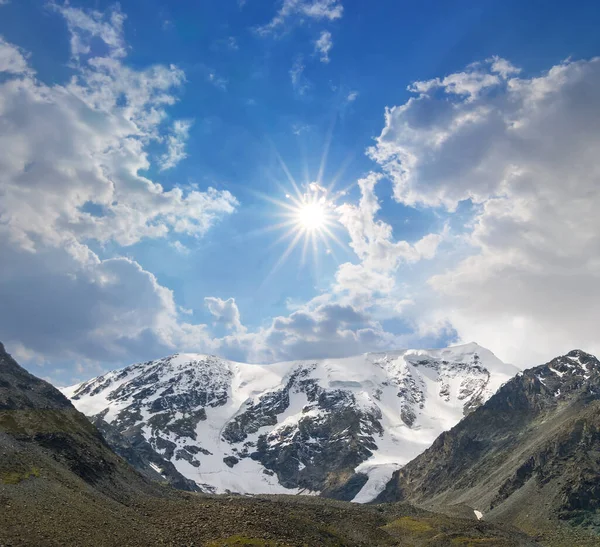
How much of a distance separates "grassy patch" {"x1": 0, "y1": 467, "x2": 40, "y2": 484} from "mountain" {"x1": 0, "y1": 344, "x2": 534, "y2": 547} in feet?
0.52

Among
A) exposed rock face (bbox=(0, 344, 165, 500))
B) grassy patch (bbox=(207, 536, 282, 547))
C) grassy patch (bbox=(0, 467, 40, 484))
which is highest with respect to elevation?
exposed rock face (bbox=(0, 344, 165, 500))

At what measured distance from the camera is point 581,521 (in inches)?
5782

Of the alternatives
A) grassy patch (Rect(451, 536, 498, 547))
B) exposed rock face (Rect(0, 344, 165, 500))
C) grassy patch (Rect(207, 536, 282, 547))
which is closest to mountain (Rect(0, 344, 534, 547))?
grassy patch (Rect(207, 536, 282, 547))

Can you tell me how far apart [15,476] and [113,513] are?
15476 millimetres

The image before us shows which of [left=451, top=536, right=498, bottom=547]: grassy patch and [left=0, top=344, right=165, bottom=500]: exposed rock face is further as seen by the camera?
[left=451, top=536, right=498, bottom=547]: grassy patch

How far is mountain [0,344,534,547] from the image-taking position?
6956 centimetres

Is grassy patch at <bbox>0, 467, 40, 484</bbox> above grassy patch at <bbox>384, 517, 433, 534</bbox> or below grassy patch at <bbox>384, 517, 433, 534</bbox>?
below

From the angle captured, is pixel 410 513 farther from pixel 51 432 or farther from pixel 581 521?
pixel 51 432

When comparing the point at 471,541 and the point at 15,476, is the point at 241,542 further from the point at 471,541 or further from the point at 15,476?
the point at 471,541

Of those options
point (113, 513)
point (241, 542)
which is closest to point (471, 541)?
point (241, 542)

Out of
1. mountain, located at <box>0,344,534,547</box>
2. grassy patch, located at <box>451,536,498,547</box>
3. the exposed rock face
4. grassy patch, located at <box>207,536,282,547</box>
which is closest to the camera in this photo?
mountain, located at <box>0,344,534,547</box>

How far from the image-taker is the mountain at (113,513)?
69.6 meters

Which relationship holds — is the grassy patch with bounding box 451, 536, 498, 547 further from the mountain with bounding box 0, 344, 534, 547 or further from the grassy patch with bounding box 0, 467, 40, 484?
the grassy patch with bounding box 0, 467, 40, 484

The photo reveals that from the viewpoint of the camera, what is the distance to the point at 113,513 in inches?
3206
